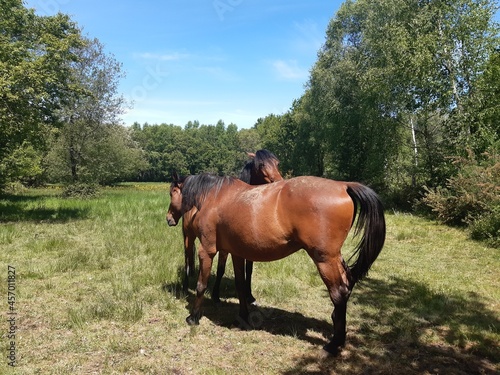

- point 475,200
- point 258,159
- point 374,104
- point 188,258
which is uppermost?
point 374,104

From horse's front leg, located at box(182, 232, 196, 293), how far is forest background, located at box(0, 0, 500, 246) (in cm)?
421

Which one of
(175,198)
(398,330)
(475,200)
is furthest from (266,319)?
(475,200)

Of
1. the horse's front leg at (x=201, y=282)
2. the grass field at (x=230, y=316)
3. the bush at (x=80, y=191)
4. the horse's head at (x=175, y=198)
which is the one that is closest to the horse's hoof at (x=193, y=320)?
the horse's front leg at (x=201, y=282)

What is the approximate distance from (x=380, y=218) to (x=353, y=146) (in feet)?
72.4

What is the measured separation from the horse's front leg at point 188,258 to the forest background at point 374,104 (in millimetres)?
4209

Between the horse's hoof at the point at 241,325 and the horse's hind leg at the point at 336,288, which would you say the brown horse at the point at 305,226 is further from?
the horse's hoof at the point at 241,325

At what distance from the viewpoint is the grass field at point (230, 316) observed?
3.31 m

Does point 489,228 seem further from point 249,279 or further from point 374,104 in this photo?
point 374,104

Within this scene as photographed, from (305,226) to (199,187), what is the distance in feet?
5.22

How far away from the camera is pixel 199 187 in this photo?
14.3 ft

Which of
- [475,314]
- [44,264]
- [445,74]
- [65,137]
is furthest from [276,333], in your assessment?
[65,137]

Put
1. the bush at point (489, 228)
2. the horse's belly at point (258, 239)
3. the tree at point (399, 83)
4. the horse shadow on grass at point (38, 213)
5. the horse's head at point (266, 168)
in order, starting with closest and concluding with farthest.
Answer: the horse's belly at point (258, 239)
the horse's head at point (266, 168)
the bush at point (489, 228)
the horse shadow on grass at point (38, 213)
the tree at point (399, 83)

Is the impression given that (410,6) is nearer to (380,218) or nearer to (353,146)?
(353,146)

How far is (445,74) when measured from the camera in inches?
585
